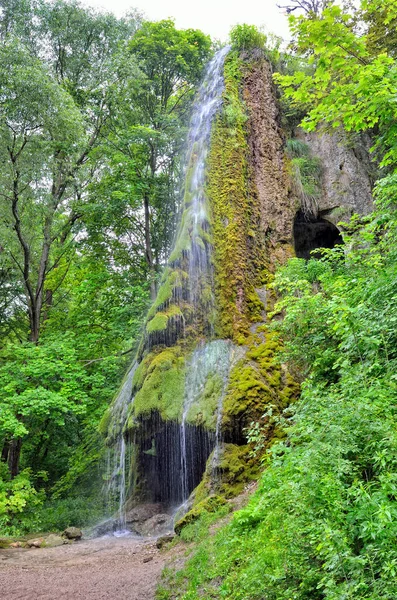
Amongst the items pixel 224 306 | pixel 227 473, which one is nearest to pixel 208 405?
pixel 227 473

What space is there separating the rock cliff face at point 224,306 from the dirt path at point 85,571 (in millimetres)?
1348

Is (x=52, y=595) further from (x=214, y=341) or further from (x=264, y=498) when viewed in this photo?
(x=214, y=341)

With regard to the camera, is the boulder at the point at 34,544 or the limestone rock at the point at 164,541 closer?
the limestone rock at the point at 164,541

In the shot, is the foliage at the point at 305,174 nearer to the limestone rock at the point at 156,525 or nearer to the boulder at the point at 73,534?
the limestone rock at the point at 156,525

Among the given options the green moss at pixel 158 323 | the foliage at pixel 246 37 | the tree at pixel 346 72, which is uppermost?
the foliage at pixel 246 37

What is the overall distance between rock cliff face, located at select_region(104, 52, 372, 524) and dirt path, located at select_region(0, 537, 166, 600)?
1348 mm

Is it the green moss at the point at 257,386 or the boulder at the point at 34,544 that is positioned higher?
the green moss at the point at 257,386

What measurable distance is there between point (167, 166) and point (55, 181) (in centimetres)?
435

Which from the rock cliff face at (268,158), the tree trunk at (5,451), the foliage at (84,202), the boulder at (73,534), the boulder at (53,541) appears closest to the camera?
the boulder at (53,541)

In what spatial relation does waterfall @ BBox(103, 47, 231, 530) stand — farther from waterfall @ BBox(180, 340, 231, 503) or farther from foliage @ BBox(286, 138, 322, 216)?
foliage @ BBox(286, 138, 322, 216)

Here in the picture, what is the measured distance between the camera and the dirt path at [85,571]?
5.75 m

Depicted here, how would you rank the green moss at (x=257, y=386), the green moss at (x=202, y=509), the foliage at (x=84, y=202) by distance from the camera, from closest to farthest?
1. the green moss at (x=202, y=509)
2. the green moss at (x=257, y=386)
3. the foliage at (x=84, y=202)

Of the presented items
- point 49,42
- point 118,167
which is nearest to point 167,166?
point 118,167

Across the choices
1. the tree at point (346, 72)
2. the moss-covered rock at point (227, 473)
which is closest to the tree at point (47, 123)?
the moss-covered rock at point (227, 473)
